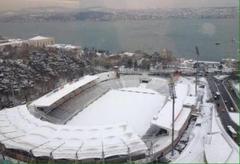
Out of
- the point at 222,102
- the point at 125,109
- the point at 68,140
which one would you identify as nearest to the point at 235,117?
the point at 222,102

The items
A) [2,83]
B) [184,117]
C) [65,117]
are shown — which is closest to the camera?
[184,117]

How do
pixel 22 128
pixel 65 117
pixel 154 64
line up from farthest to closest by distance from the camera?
pixel 154 64 → pixel 65 117 → pixel 22 128

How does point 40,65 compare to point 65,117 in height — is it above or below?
above

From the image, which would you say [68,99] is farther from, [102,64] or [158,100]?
[102,64]

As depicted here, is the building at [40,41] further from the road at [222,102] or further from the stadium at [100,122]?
the road at [222,102]

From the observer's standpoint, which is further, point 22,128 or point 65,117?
point 65,117

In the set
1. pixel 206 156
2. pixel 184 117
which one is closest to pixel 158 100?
pixel 184 117

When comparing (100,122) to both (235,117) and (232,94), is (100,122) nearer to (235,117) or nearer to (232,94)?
(235,117)

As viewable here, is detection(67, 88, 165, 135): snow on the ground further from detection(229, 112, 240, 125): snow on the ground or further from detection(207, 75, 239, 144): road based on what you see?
detection(229, 112, 240, 125): snow on the ground
